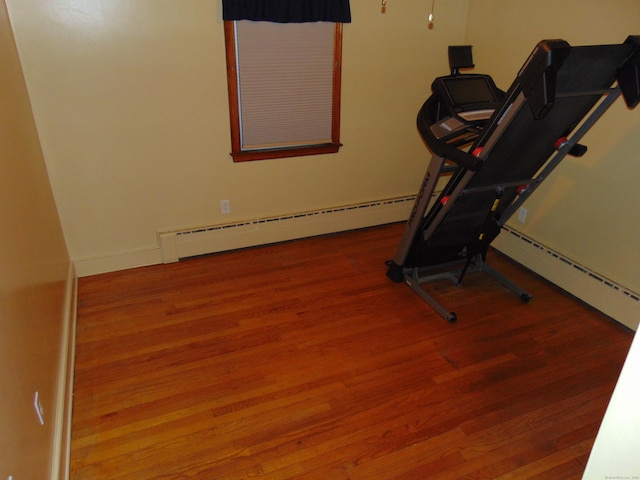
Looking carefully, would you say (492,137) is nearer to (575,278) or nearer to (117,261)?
(575,278)

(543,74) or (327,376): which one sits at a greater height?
(543,74)

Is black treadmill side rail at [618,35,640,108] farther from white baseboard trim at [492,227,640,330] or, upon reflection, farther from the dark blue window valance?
the dark blue window valance

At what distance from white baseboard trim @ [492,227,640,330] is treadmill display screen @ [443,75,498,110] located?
126 cm

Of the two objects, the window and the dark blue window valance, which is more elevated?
the dark blue window valance

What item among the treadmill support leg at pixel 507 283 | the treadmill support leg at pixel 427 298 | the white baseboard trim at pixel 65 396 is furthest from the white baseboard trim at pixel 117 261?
the treadmill support leg at pixel 507 283

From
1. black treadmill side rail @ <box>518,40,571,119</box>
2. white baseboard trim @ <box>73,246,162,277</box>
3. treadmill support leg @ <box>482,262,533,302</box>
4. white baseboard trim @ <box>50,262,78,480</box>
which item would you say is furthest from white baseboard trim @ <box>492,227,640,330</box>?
white baseboard trim @ <box>50,262,78,480</box>

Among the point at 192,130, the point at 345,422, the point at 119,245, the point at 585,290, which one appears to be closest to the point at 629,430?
the point at 345,422

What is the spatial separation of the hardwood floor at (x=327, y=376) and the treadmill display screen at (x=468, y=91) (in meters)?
1.29

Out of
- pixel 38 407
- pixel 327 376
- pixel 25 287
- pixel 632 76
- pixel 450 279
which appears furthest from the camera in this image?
pixel 450 279

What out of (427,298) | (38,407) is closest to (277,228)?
(427,298)

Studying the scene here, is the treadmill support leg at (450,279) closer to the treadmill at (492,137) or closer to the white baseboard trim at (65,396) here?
the treadmill at (492,137)

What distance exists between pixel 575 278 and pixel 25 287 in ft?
10.4

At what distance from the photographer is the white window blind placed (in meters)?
2.94

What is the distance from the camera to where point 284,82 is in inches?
123
